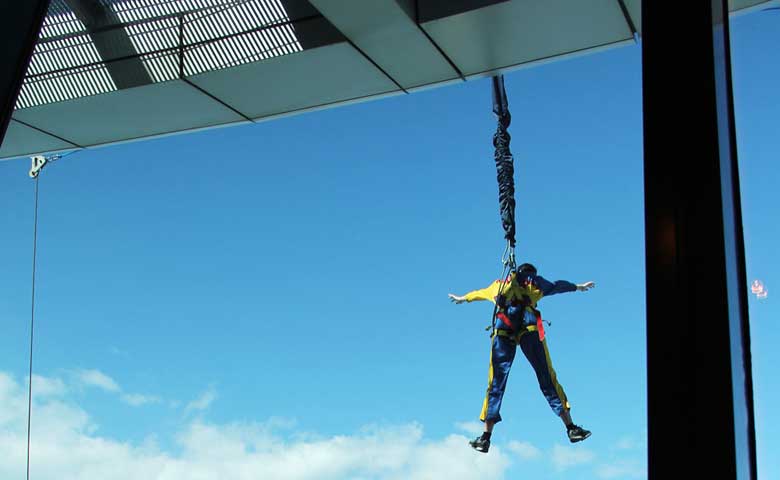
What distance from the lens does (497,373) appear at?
9.79 metres

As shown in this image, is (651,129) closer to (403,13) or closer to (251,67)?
(403,13)

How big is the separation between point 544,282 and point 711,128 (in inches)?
347

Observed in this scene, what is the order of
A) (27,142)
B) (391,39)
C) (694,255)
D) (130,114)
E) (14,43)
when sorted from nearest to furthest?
(694,255) → (14,43) → (391,39) → (130,114) → (27,142)

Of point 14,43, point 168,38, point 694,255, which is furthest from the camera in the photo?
point 168,38

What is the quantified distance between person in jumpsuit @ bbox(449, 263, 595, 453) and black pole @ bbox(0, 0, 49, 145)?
8.39m

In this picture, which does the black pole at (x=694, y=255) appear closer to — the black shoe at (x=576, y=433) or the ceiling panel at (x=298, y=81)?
the ceiling panel at (x=298, y=81)

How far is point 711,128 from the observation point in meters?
0.85

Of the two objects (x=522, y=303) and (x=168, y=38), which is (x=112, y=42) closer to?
(x=168, y=38)

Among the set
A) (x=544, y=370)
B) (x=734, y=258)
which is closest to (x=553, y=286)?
(x=544, y=370)

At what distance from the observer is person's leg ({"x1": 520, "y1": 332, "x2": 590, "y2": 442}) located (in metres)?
9.29

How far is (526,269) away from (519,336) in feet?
2.61

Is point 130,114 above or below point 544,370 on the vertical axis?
below

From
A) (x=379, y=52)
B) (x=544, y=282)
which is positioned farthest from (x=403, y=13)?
(x=544, y=282)

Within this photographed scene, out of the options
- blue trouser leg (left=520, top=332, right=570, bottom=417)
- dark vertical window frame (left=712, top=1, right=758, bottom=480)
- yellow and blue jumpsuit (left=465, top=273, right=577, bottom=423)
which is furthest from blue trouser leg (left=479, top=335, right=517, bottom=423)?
dark vertical window frame (left=712, top=1, right=758, bottom=480)
